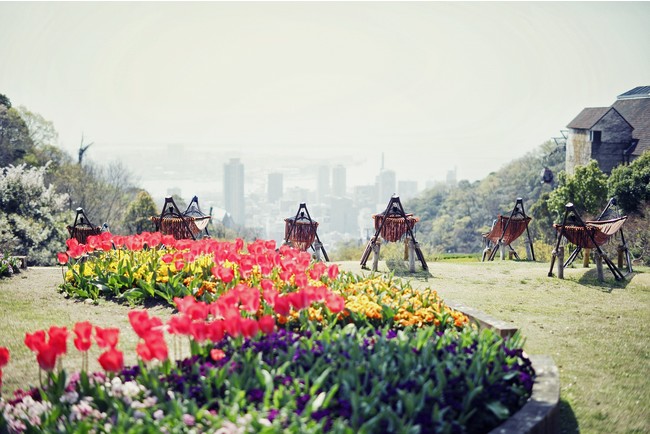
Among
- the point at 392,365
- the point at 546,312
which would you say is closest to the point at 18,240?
the point at 546,312

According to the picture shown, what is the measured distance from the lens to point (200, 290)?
784 centimetres

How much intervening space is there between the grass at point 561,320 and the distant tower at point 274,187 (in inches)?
4186

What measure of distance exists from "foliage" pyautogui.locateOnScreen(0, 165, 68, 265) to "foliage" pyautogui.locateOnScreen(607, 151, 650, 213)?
762 inches

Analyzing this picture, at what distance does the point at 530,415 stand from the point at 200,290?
172 inches

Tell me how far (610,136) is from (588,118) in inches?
75.4

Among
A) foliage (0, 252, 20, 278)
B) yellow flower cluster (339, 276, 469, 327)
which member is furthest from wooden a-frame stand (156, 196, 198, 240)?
yellow flower cluster (339, 276, 469, 327)

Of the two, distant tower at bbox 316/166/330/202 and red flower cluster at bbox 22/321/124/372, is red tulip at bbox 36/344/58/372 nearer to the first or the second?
red flower cluster at bbox 22/321/124/372

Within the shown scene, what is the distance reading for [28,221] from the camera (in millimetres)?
17766

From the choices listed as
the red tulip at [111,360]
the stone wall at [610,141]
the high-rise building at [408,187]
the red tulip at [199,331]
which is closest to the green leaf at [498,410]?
the red tulip at [199,331]

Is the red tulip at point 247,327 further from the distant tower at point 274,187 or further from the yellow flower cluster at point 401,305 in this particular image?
the distant tower at point 274,187

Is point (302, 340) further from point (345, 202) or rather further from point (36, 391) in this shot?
point (345, 202)

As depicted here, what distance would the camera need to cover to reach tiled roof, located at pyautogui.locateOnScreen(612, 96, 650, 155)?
33406 mm

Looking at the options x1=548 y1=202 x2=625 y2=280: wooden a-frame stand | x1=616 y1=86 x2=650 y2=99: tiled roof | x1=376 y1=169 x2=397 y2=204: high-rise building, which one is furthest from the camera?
x1=376 y1=169 x2=397 y2=204: high-rise building

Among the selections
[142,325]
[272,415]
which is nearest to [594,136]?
[142,325]
